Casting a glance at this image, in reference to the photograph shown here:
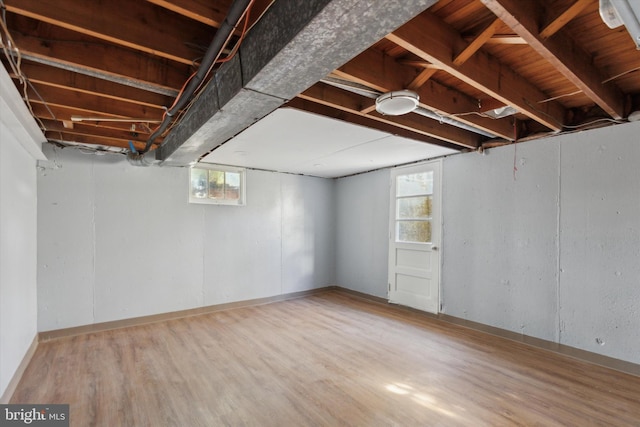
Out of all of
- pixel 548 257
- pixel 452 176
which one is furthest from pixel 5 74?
pixel 548 257

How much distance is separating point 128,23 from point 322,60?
111 centimetres

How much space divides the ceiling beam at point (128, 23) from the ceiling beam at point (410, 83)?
36.8 inches

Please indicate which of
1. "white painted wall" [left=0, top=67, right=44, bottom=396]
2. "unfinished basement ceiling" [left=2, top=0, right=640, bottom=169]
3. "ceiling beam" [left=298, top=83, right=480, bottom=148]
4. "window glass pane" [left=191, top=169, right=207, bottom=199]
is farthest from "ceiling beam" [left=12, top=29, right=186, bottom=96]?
"window glass pane" [left=191, top=169, right=207, bottom=199]

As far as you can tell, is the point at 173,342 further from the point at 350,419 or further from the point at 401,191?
the point at 401,191

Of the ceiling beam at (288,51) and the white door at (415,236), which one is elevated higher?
the ceiling beam at (288,51)

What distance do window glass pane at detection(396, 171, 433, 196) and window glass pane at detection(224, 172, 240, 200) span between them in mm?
2586

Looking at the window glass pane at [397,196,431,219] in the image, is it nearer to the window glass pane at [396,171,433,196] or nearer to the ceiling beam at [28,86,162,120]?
the window glass pane at [396,171,433,196]

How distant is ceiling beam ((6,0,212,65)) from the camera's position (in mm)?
1503

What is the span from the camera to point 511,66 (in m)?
2.28

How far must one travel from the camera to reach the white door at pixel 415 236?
170 inches

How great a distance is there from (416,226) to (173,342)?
139 inches

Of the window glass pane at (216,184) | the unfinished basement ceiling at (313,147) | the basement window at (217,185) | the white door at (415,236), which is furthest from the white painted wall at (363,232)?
the window glass pane at (216,184)
